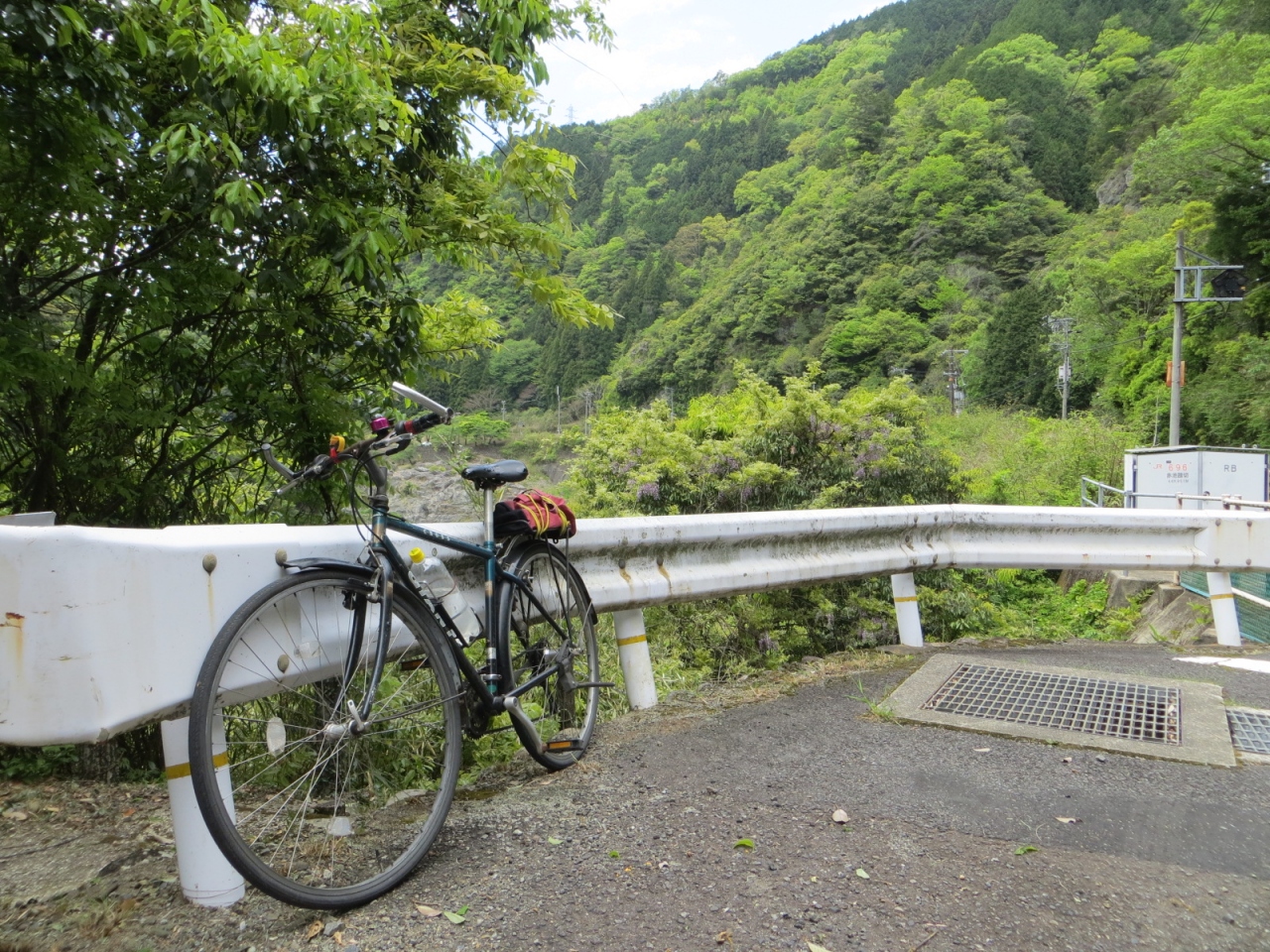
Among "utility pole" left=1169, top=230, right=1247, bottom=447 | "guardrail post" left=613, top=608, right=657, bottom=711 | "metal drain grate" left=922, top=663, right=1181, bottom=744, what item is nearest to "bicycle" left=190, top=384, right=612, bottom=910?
"guardrail post" left=613, top=608, right=657, bottom=711

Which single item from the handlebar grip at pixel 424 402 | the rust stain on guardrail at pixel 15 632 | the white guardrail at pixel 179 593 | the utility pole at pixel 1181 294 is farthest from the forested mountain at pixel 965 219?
the rust stain on guardrail at pixel 15 632

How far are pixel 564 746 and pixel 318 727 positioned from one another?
0.97m

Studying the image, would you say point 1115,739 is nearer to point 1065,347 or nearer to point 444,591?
point 444,591

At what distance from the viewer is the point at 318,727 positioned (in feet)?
8.81

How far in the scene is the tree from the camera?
10.7 feet

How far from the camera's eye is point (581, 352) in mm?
80000

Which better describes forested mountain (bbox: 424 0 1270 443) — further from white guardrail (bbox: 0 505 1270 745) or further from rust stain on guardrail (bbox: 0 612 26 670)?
rust stain on guardrail (bbox: 0 612 26 670)

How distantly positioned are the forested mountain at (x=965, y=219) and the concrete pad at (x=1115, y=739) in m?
27.8

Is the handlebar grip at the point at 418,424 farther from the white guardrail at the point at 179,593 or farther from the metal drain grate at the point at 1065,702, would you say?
the metal drain grate at the point at 1065,702

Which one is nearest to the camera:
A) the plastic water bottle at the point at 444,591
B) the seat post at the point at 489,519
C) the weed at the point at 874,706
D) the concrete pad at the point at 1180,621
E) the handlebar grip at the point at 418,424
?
the handlebar grip at the point at 418,424

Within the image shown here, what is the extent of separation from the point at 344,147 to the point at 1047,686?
4083mm

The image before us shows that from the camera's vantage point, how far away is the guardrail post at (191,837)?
7.39 ft

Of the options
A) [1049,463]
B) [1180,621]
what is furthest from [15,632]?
[1049,463]

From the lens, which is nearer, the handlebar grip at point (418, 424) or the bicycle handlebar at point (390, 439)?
the bicycle handlebar at point (390, 439)
